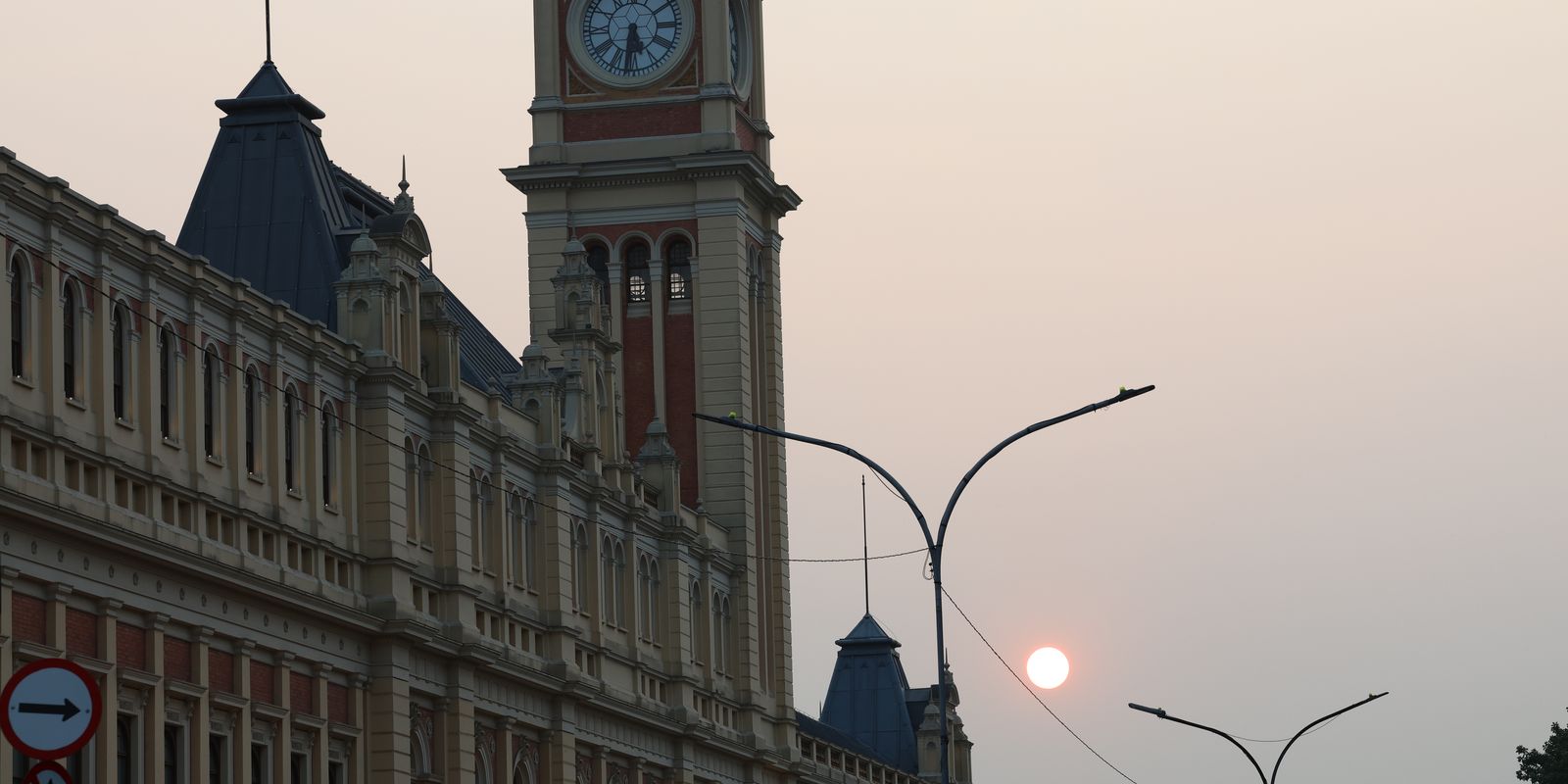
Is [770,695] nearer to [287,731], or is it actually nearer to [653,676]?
[653,676]

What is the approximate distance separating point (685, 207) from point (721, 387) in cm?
471

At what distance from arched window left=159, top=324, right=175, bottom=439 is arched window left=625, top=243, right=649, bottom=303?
1266 inches

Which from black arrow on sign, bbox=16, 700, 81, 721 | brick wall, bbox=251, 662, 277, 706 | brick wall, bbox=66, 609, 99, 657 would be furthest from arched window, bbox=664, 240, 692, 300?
black arrow on sign, bbox=16, 700, 81, 721

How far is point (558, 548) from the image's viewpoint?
2195 inches

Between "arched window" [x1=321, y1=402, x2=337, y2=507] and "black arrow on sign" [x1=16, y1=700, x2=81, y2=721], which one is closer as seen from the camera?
"black arrow on sign" [x1=16, y1=700, x2=81, y2=721]

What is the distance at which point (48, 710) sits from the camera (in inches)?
731

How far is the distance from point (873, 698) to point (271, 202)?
198ft

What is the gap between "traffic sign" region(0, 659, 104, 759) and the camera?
1839 centimetres

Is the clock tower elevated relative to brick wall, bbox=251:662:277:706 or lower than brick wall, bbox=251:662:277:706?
elevated

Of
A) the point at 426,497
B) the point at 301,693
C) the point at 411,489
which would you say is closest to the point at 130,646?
the point at 301,693

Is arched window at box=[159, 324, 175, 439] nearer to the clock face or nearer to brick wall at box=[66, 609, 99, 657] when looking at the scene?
brick wall at box=[66, 609, 99, 657]

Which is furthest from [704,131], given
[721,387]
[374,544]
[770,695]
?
[374,544]

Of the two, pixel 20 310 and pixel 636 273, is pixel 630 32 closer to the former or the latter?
pixel 636 273

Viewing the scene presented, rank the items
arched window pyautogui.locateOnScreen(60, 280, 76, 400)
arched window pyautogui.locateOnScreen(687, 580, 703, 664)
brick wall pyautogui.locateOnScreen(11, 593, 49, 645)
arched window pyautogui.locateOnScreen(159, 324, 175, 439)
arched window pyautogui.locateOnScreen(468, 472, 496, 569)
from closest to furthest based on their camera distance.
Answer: brick wall pyautogui.locateOnScreen(11, 593, 49, 645) → arched window pyautogui.locateOnScreen(60, 280, 76, 400) → arched window pyautogui.locateOnScreen(159, 324, 175, 439) → arched window pyautogui.locateOnScreen(468, 472, 496, 569) → arched window pyautogui.locateOnScreen(687, 580, 703, 664)
